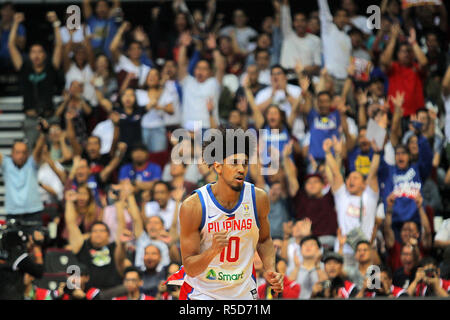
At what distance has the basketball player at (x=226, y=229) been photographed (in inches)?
205

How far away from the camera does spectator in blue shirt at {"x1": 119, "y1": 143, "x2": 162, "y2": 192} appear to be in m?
10.4

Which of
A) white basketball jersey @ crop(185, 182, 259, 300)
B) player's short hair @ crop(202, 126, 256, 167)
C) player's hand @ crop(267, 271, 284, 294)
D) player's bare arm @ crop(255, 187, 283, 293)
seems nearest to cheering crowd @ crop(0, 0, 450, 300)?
player's bare arm @ crop(255, 187, 283, 293)

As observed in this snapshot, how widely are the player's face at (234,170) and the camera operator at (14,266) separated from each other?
13.2 ft

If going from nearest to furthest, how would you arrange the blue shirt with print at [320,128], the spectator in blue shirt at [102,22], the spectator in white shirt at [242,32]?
the blue shirt with print at [320,128]
the spectator in blue shirt at [102,22]
the spectator in white shirt at [242,32]

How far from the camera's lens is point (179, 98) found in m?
11.2

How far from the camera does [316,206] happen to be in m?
9.62

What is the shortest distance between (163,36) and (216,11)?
1.10 metres

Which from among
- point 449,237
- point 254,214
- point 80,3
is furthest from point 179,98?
point 254,214

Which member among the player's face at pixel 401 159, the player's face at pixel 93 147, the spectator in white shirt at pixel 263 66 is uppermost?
the spectator in white shirt at pixel 263 66

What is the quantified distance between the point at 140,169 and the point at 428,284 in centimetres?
406

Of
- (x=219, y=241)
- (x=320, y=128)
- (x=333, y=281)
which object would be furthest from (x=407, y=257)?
(x=219, y=241)

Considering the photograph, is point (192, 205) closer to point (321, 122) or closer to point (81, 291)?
point (81, 291)

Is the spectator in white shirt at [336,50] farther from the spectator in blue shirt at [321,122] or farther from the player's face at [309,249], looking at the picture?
the player's face at [309,249]

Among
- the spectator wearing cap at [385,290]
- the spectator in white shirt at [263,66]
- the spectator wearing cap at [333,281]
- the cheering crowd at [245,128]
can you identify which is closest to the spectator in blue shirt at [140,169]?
the cheering crowd at [245,128]
